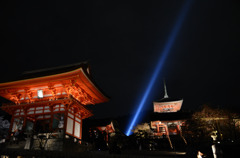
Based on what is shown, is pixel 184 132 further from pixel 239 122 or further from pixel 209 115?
pixel 239 122

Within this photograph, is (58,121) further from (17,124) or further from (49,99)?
(17,124)

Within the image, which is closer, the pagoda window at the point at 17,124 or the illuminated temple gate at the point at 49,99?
the illuminated temple gate at the point at 49,99

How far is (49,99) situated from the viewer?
19703 mm

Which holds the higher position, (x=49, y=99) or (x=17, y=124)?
(x=49, y=99)

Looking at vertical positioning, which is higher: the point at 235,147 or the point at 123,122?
the point at 123,122

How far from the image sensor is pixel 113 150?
38.1 feet

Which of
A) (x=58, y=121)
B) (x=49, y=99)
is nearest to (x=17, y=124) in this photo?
(x=49, y=99)

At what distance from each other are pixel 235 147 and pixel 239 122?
11.8 meters

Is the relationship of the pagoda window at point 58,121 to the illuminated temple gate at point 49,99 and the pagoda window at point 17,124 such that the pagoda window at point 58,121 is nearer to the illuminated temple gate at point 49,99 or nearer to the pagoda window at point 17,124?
the illuminated temple gate at point 49,99

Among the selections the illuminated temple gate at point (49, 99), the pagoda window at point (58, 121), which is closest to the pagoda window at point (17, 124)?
the illuminated temple gate at point (49, 99)

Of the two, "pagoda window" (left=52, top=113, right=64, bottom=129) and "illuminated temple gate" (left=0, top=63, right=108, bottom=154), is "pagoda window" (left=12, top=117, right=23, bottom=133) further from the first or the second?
"pagoda window" (left=52, top=113, right=64, bottom=129)

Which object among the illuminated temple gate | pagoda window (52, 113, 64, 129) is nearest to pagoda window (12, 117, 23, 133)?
the illuminated temple gate

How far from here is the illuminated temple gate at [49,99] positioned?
18.3 metres

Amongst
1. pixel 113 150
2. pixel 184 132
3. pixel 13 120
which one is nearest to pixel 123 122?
pixel 184 132
